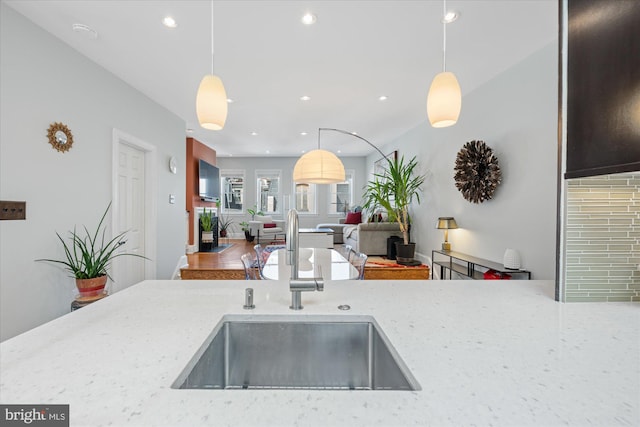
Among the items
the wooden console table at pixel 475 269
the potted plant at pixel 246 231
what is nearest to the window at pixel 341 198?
the potted plant at pixel 246 231

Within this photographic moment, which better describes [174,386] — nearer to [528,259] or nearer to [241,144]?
[528,259]

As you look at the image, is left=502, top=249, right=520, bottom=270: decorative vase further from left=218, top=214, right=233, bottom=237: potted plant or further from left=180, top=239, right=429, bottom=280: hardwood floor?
left=218, top=214, right=233, bottom=237: potted plant

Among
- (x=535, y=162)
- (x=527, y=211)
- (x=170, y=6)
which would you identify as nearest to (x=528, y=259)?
(x=527, y=211)

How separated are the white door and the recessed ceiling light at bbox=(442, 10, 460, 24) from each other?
357 centimetres

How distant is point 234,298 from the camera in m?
1.08

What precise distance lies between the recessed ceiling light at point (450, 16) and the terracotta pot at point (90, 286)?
3495 mm

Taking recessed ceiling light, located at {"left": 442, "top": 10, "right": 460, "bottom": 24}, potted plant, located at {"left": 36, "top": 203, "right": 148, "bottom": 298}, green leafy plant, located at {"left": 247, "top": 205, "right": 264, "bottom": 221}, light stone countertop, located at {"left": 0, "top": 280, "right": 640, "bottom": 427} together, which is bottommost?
potted plant, located at {"left": 36, "top": 203, "right": 148, "bottom": 298}

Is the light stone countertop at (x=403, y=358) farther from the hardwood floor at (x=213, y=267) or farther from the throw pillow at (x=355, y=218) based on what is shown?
the throw pillow at (x=355, y=218)

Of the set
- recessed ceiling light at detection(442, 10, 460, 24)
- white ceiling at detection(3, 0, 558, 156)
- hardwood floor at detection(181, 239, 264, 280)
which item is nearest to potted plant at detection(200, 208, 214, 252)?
hardwood floor at detection(181, 239, 264, 280)

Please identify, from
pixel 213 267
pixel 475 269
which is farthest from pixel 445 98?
pixel 213 267

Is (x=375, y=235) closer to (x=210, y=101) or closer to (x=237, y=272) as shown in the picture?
(x=237, y=272)

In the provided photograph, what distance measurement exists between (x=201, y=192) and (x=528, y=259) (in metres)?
5.87

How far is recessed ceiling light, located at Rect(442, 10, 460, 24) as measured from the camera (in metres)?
2.15

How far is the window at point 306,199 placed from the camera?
8906 mm
